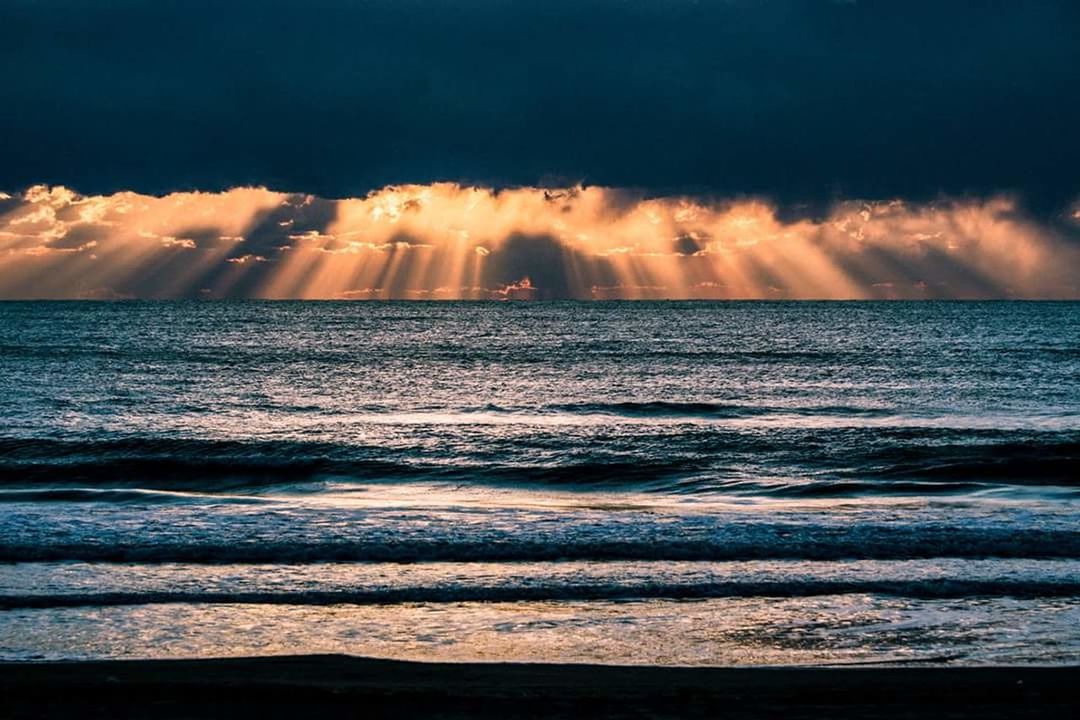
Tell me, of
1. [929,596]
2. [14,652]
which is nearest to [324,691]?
[14,652]

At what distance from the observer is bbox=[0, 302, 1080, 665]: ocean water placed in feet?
41.4

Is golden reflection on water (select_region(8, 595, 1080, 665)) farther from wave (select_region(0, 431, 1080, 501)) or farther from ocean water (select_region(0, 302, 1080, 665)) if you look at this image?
wave (select_region(0, 431, 1080, 501))

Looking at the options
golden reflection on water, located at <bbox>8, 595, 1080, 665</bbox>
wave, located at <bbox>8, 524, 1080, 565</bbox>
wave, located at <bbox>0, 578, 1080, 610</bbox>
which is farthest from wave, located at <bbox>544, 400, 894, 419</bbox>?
golden reflection on water, located at <bbox>8, 595, 1080, 665</bbox>

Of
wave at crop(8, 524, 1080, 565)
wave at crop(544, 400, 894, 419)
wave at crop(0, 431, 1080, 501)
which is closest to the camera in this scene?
wave at crop(8, 524, 1080, 565)

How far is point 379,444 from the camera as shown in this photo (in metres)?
34.0

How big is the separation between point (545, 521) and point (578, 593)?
569 cm

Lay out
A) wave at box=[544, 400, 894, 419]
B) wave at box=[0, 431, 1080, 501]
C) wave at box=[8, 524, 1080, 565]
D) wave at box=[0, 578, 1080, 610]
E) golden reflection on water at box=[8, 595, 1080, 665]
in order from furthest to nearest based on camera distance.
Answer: wave at box=[544, 400, 894, 419]
wave at box=[0, 431, 1080, 501]
wave at box=[8, 524, 1080, 565]
wave at box=[0, 578, 1080, 610]
golden reflection on water at box=[8, 595, 1080, 665]

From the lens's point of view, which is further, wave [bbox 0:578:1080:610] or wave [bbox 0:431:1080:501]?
wave [bbox 0:431:1080:501]

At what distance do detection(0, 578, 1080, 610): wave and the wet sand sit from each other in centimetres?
303

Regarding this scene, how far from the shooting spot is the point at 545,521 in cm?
2031

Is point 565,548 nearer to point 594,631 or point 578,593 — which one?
point 578,593

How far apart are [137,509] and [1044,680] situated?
54.5ft

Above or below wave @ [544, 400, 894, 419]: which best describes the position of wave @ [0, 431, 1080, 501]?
below

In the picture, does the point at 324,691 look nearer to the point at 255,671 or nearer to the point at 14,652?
the point at 255,671
